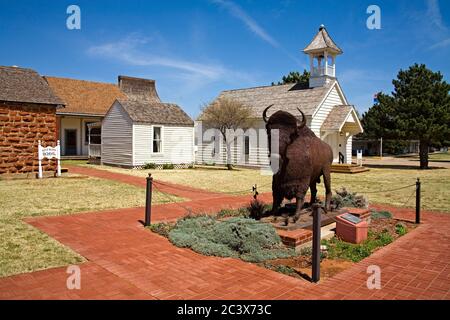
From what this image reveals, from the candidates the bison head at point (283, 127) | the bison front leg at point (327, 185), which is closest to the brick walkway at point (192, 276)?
the bison front leg at point (327, 185)

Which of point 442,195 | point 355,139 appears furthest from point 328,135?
point 355,139

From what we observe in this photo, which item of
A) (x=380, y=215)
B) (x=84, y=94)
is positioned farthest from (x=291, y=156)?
(x=84, y=94)

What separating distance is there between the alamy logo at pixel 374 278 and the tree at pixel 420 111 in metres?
25.4

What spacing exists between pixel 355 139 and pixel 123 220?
5579 cm

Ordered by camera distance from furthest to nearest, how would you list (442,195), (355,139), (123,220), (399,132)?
(355,139), (399,132), (442,195), (123,220)

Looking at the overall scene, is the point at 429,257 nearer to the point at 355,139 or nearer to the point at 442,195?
the point at 442,195

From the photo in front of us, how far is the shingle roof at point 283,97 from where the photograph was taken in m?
25.3

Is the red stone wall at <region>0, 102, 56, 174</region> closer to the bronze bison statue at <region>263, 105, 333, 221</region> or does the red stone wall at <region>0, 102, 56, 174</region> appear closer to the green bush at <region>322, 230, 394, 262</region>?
the bronze bison statue at <region>263, 105, 333, 221</region>

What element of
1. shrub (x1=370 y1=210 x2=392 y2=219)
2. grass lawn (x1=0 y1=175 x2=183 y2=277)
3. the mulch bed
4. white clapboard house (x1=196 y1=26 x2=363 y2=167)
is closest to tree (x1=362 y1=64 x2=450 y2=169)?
white clapboard house (x1=196 y1=26 x2=363 y2=167)

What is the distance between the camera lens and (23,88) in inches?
680

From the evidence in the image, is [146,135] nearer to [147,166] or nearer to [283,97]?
[147,166]

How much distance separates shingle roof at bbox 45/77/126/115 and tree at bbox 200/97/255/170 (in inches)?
374
